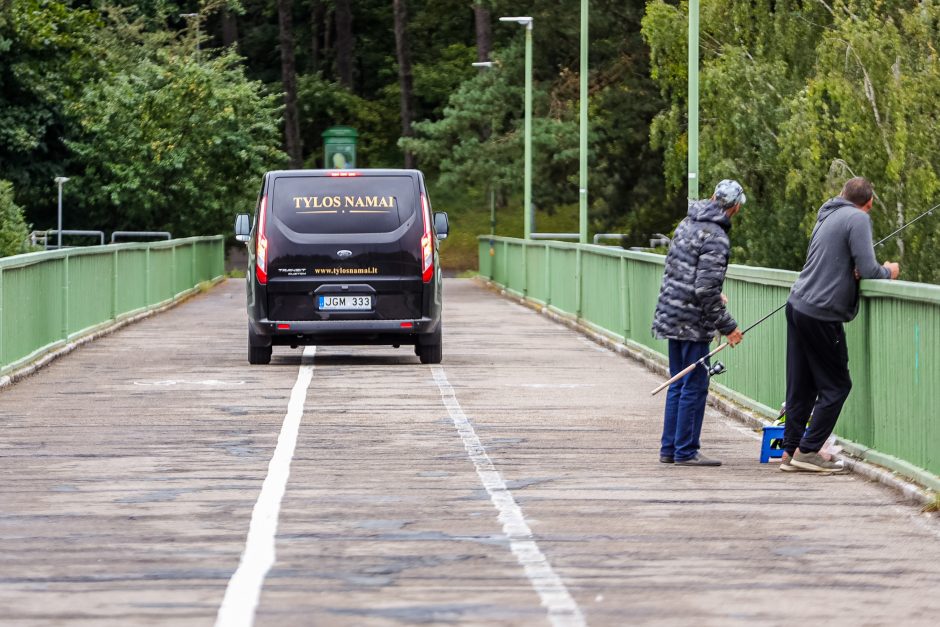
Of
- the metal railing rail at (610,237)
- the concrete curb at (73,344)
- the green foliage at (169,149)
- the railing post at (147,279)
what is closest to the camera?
the concrete curb at (73,344)

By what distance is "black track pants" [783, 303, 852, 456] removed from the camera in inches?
468

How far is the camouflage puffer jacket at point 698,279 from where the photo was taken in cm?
1227

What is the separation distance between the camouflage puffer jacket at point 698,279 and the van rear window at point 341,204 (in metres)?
8.65

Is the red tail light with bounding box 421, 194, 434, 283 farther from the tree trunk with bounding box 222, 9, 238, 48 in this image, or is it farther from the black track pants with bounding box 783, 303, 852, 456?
the tree trunk with bounding box 222, 9, 238, 48

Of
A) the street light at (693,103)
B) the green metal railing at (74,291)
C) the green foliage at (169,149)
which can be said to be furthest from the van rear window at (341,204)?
the green foliage at (169,149)

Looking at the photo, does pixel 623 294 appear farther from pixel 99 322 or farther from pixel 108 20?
pixel 108 20

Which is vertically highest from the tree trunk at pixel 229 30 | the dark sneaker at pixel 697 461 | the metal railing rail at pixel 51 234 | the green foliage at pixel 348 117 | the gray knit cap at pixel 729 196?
the tree trunk at pixel 229 30

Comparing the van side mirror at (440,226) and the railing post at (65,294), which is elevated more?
the van side mirror at (440,226)

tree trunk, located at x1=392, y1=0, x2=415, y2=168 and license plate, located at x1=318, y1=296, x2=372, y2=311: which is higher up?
tree trunk, located at x1=392, y1=0, x2=415, y2=168

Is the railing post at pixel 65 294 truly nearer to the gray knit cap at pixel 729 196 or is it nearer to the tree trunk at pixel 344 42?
the gray knit cap at pixel 729 196

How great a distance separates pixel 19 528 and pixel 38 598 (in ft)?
6.21

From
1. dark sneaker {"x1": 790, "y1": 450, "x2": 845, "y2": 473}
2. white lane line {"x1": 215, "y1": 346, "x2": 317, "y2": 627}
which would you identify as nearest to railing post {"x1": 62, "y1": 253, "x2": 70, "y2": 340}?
white lane line {"x1": 215, "y1": 346, "x2": 317, "y2": 627}

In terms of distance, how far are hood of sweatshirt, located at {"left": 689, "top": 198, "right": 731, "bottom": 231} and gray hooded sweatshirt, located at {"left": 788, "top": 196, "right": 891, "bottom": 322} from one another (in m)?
0.59

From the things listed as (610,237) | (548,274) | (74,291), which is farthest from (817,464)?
(610,237)
